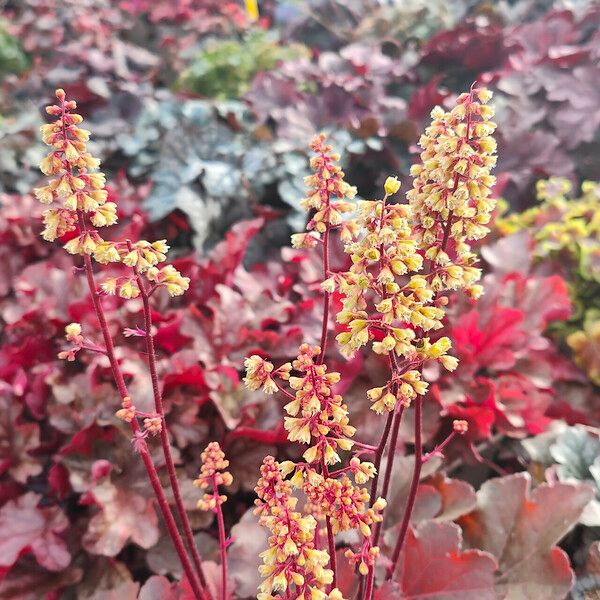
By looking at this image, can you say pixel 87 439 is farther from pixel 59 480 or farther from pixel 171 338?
pixel 171 338

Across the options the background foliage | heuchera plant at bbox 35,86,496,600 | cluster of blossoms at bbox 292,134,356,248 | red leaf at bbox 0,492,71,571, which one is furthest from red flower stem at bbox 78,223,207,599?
red leaf at bbox 0,492,71,571

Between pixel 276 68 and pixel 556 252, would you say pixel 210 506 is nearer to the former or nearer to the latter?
pixel 556 252

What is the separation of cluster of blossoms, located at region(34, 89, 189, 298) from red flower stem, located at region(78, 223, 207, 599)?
0.07ft

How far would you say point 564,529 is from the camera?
1133 millimetres

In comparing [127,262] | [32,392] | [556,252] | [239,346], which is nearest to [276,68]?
[556,252]

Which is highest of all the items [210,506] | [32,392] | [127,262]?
[127,262]

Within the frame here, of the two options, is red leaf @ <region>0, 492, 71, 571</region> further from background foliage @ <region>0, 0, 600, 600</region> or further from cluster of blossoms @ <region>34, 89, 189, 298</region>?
cluster of blossoms @ <region>34, 89, 189, 298</region>

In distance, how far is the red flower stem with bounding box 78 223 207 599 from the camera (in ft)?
2.41

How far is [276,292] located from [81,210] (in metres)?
1.07

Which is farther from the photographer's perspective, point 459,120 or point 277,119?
point 277,119

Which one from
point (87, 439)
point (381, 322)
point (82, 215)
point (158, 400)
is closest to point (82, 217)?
point (82, 215)

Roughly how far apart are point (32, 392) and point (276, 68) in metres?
1.89

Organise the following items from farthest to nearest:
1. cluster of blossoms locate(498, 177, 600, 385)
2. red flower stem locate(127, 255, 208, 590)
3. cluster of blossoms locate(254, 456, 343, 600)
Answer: cluster of blossoms locate(498, 177, 600, 385) → red flower stem locate(127, 255, 208, 590) → cluster of blossoms locate(254, 456, 343, 600)

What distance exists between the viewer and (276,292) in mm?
1745
